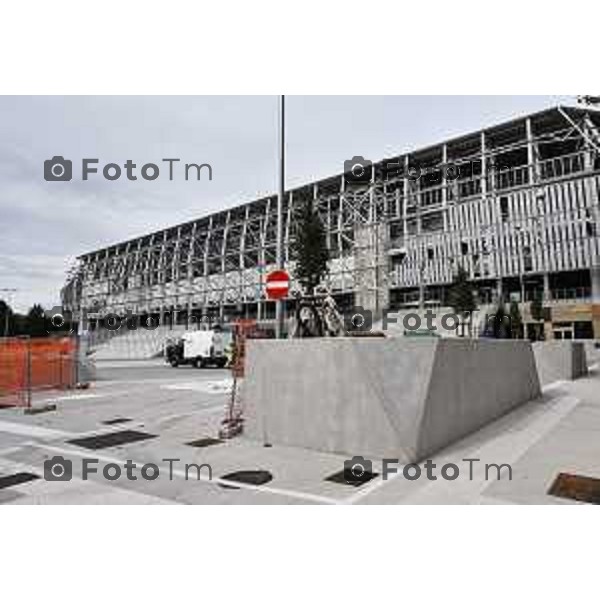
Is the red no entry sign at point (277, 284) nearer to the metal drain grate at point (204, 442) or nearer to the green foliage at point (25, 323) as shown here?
the metal drain grate at point (204, 442)

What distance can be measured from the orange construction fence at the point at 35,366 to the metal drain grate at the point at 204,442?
8.18 m

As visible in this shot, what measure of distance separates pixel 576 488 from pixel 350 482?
2.69m

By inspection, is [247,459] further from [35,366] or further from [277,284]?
[35,366]

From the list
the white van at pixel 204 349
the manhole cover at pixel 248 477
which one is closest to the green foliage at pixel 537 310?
the white van at pixel 204 349

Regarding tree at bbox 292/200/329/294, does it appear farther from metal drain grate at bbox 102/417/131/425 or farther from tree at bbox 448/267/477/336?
metal drain grate at bbox 102/417/131/425

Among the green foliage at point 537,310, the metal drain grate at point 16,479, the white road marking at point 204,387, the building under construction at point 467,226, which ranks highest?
the building under construction at point 467,226

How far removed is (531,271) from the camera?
54188 mm

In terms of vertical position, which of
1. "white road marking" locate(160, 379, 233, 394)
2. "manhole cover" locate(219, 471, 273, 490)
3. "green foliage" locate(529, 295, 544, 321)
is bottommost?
"manhole cover" locate(219, 471, 273, 490)

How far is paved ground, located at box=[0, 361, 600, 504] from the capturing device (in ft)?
20.3

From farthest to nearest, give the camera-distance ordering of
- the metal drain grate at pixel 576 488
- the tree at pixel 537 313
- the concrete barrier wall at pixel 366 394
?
the tree at pixel 537 313 → the concrete barrier wall at pixel 366 394 → the metal drain grate at pixel 576 488

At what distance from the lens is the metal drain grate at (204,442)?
903cm

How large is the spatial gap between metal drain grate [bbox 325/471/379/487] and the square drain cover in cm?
426

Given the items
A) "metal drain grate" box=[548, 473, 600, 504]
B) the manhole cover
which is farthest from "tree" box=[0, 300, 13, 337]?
"metal drain grate" box=[548, 473, 600, 504]

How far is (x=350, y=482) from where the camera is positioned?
6703 mm
